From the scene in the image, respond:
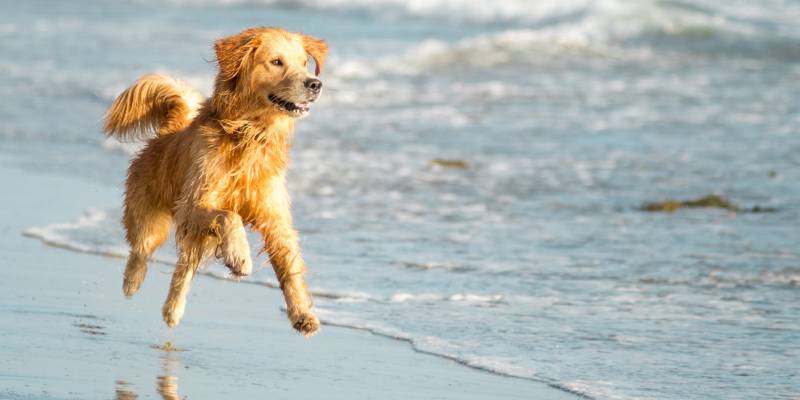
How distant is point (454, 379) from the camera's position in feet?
19.2

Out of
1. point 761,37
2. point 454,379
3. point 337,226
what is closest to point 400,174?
point 337,226

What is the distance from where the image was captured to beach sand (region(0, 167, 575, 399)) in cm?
546

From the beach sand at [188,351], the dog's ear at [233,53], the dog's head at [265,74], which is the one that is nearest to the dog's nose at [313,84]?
the dog's head at [265,74]

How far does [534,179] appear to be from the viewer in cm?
1159

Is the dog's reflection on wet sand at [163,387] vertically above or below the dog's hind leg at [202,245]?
below

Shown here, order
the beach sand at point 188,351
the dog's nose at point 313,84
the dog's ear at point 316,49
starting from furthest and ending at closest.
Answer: the dog's ear at point 316,49
the dog's nose at point 313,84
the beach sand at point 188,351

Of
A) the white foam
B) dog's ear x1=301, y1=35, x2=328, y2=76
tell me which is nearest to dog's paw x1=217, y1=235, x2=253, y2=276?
dog's ear x1=301, y1=35, x2=328, y2=76

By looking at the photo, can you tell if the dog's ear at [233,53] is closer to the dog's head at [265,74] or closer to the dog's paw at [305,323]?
the dog's head at [265,74]

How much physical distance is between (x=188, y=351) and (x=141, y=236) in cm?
98

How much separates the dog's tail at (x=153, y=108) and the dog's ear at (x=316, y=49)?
3.30ft

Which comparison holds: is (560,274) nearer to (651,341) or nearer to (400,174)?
(651,341)

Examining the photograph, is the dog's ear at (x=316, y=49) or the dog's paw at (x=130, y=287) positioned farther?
the dog's paw at (x=130, y=287)

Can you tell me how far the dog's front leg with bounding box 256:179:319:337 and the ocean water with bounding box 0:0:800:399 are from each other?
88cm

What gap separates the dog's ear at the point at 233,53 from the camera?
5809 mm
